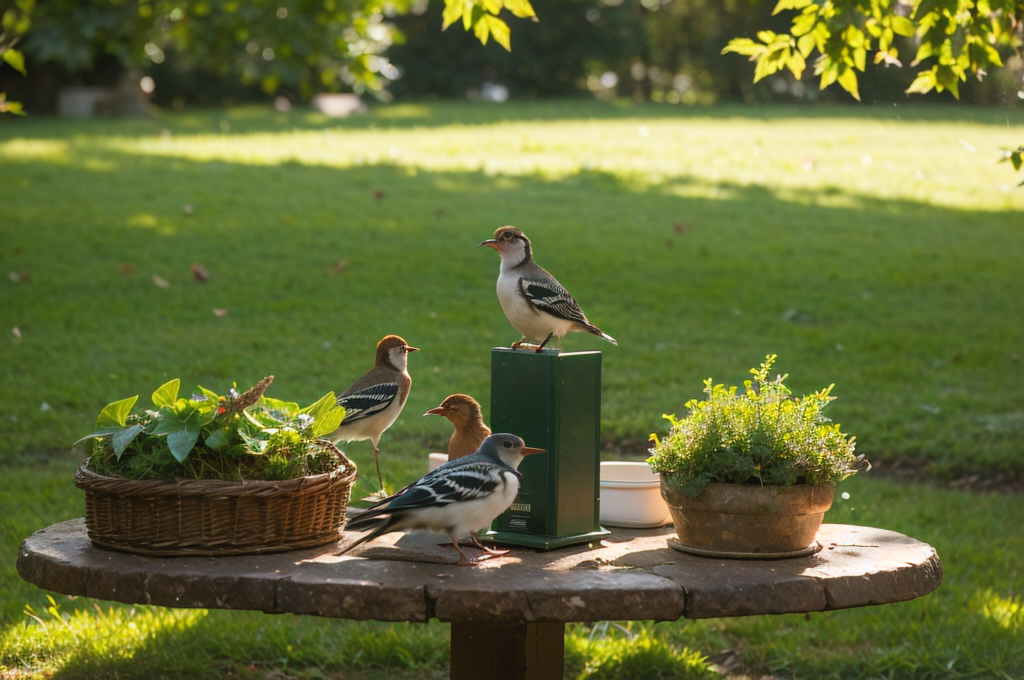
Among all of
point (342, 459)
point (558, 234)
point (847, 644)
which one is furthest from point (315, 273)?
point (342, 459)

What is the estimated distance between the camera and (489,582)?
349 centimetres

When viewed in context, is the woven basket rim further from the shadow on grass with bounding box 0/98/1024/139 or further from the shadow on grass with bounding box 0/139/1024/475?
the shadow on grass with bounding box 0/98/1024/139

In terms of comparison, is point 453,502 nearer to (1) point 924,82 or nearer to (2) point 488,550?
(2) point 488,550

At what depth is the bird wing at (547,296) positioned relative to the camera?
454 centimetres

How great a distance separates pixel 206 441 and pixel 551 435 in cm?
116

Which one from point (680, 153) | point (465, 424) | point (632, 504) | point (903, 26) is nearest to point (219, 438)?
point (465, 424)

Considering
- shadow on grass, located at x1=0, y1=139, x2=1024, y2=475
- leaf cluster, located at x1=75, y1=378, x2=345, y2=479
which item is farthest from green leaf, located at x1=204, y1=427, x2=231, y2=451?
shadow on grass, located at x1=0, y1=139, x2=1024, y2=475

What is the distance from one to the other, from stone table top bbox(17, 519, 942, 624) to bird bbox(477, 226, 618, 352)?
997mm

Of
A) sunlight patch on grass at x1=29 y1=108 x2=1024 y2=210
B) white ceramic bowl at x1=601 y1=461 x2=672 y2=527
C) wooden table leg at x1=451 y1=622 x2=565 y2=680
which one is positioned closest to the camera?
wooden table leg at x1=451 y1=622 x2=565 y2=680

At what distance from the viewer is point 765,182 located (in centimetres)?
1730

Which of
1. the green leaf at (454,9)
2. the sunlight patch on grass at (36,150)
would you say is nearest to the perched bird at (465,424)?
the green leaf at (454,9)

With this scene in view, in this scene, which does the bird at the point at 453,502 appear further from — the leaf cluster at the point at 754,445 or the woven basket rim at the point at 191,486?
the leaf cluster at the point at 754,445

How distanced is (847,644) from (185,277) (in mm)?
8033

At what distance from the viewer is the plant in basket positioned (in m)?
3.66
